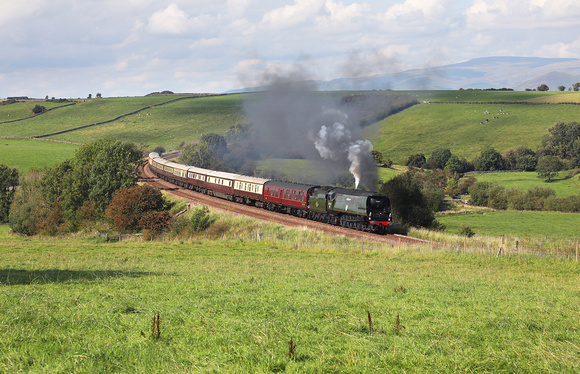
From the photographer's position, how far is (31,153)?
12862 centimetres

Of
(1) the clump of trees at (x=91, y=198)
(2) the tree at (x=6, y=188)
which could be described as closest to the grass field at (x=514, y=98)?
(1) the clump of trees at (x=91, y=198)

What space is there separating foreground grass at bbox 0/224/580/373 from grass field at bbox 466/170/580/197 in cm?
9065

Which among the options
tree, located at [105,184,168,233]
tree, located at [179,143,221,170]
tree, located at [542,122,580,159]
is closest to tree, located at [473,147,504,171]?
tree, located at [542,122,580,159]

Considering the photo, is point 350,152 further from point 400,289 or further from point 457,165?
point 457,165

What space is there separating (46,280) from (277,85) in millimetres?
81647

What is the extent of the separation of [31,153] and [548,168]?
138 m

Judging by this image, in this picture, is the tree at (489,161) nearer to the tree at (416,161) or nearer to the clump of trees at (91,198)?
the tree at (416,161)

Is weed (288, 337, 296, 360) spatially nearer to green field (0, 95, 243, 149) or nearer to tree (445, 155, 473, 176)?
tree (445, 155, 473, 176)

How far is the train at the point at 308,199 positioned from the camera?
40594 millimetres

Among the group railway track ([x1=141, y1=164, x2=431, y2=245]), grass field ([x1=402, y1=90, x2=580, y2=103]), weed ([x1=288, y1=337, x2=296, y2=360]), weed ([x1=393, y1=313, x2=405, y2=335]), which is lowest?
railway track ([x1=141, y1=164, x2=431, y2=245])

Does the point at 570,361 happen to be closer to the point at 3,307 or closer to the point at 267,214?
the point at 3,307

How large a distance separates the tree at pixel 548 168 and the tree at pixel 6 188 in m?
125

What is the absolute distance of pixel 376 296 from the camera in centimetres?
1446

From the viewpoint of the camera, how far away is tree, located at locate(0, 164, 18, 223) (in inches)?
3939
